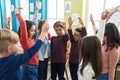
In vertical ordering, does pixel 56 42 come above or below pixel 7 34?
below

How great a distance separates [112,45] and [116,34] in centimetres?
12

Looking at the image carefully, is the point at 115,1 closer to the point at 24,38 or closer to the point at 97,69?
the point at 24,38

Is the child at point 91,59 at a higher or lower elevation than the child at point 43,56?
higher

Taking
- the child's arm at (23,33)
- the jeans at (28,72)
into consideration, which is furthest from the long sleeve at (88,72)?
the jeans at (28,72)

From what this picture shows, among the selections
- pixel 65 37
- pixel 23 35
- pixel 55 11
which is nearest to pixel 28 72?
pixel 23 35

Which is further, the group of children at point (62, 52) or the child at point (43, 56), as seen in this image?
the child at point (43, 56)

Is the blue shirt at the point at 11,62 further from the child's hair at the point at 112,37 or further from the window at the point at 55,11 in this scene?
the window at the point at 55,11

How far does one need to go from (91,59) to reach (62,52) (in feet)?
4.87

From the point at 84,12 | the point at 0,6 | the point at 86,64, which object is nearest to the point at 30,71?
the point at 86,64

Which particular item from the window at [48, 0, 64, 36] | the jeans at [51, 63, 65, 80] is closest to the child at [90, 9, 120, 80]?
the jeans at [51, 63, 65, 80]

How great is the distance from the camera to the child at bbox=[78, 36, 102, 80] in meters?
1.84

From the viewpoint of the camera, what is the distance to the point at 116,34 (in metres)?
2.14

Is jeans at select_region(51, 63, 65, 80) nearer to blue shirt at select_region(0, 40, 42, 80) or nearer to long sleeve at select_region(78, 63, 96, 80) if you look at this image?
long sleeve at select_region(78, 63, 96, 80)

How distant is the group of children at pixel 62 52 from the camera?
5.51 ft
